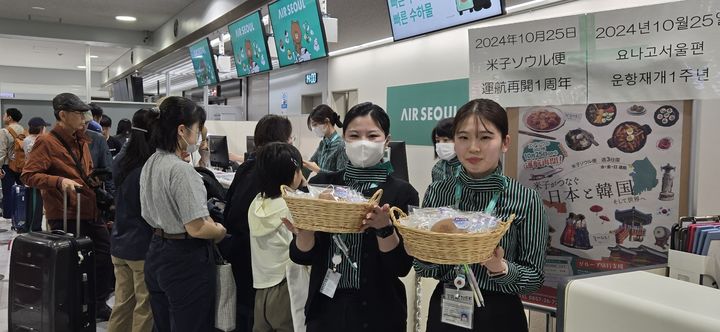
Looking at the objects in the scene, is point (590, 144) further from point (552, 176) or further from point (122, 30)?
point (122, 30)

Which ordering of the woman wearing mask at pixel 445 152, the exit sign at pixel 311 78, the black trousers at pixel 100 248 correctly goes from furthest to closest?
the exit sign at pixel 311 78, the black trousers at pixel 100 248, the woman wearing mask at pixel 445 152

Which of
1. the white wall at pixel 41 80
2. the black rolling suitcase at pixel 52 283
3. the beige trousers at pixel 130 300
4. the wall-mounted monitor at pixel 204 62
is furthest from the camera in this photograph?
the white wall at pixel 41 80

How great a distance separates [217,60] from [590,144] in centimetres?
795

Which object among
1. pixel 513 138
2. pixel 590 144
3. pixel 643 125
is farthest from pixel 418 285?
pixel 643 125

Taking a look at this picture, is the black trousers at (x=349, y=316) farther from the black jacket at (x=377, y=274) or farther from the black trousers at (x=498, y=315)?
the black trousers at (x=498, y=315)

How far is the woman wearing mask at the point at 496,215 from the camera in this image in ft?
4.97

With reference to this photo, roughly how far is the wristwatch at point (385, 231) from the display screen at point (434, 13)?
107 inches

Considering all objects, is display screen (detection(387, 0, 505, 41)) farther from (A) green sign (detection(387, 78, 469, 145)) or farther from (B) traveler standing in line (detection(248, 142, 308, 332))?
(B) traveler standing in line (detection(248, 142, 308, 332))

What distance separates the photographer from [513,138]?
2.10m

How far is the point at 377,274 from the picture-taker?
180cm

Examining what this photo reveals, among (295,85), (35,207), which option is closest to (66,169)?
(35,207)

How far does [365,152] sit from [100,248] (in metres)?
2.99

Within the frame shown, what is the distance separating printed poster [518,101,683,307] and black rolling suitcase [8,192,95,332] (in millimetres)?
2660

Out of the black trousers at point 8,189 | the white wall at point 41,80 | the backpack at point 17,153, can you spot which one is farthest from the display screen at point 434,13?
the white wall at point 41,80
